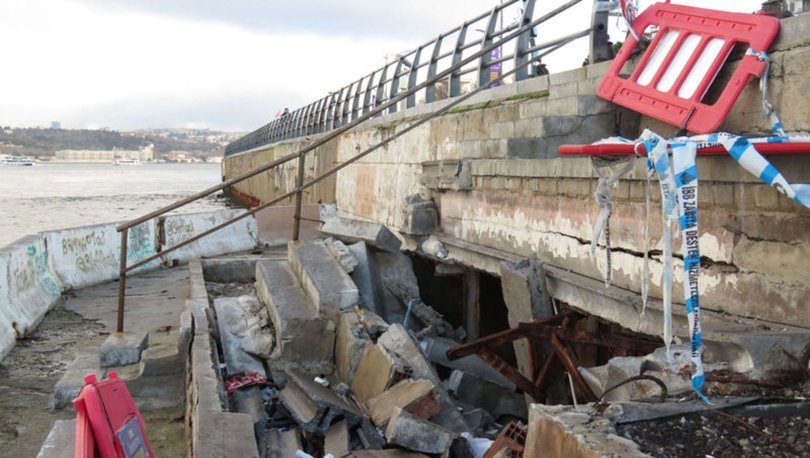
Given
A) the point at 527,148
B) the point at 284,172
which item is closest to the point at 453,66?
the point at 527,148

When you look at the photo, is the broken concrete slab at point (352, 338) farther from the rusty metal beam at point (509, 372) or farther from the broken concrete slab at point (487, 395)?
the rusty metal beam at point (509, 372)

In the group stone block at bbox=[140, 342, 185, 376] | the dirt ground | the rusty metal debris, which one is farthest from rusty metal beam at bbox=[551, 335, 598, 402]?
stone block at bbox=[140, 342, 185, 376]

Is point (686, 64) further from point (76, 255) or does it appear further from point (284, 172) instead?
point (284, 172)

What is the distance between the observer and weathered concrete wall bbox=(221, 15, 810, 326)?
176 inches

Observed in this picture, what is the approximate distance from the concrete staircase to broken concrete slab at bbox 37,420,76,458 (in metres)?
2.38

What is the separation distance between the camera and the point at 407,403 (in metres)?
5.64

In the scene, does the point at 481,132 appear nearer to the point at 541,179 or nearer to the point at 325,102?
the point at 541,179

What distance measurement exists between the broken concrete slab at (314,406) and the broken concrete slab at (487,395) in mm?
1481

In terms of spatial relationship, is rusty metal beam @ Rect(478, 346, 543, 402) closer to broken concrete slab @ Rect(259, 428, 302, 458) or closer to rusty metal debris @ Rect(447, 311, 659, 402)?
rusty metal debris @ Rect(447, 311, 659, 402)

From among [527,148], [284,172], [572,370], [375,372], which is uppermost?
[527,148]

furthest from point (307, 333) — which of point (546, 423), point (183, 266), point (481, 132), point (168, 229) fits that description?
point (168, 229)

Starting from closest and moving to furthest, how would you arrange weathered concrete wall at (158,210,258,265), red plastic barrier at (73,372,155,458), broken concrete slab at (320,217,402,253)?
red plastic barrier at (73,372,155,458)
broken concrete slab at (320,217,402,253)
weathered concrete wall at (158,210,258,265)

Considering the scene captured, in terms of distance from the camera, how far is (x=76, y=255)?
10828 millimetres

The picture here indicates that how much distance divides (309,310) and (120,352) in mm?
1751
